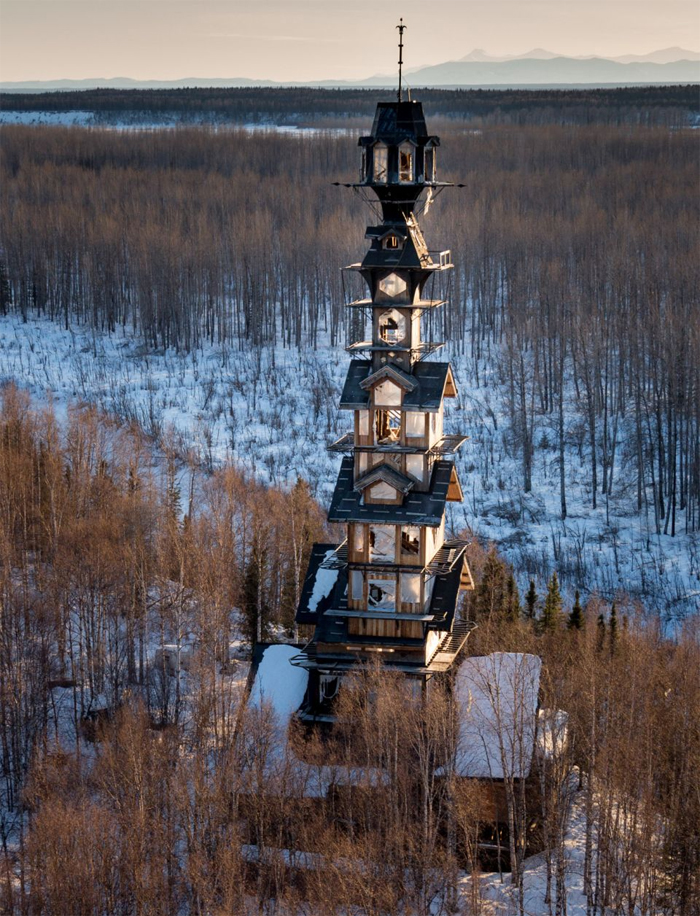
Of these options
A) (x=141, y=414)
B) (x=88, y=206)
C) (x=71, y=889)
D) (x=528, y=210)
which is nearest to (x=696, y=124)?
(x=528, y=210)

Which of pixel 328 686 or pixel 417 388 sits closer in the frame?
pixel 417 388

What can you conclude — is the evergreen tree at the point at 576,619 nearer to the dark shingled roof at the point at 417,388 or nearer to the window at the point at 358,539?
the window at the point at 358,539

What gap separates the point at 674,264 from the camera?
3098 inches

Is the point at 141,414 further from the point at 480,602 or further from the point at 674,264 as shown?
the point at 480,602

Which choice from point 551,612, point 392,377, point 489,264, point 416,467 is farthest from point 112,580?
point 489,264

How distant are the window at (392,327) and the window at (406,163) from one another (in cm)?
338

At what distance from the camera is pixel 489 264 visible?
9412 cm

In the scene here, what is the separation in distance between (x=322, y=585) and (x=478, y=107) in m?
144

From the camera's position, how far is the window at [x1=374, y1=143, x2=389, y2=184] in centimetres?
3197

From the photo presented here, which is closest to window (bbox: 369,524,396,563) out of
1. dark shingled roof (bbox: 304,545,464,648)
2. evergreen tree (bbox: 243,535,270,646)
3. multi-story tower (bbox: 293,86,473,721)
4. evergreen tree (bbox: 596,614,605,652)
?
multi-story tower (bbox: 293,86,473,721)

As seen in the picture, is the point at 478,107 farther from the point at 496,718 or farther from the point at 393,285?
the point at 496,718

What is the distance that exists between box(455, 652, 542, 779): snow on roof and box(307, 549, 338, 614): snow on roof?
479cm

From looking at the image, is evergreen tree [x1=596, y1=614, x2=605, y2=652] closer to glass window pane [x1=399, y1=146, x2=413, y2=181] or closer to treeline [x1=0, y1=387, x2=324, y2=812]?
treeline [x1=0, y1=387, x2=324, y2=812]

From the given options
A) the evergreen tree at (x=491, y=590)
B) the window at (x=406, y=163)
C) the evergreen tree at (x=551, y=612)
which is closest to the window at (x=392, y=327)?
the window at (x=406, y=163)
